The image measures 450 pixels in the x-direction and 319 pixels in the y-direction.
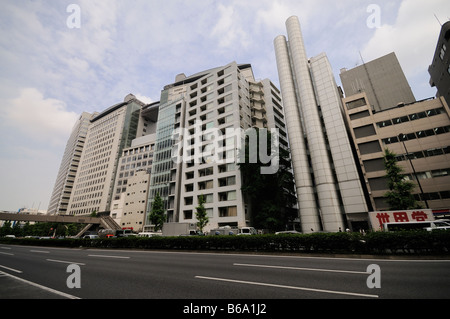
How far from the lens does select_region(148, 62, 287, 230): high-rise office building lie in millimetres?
37312

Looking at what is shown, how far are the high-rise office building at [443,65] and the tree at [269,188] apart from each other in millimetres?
34168

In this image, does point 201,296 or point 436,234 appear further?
point 436,234

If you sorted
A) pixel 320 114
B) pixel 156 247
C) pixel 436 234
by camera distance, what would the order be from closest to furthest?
pixel 436 234 < pixel 156 247 < pixel 320 114

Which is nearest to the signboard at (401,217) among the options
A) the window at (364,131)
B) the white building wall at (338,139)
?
the white building wall at (338,139)

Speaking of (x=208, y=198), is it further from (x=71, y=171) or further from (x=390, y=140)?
(x=71, y=171)

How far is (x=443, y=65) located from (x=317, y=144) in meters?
29.7

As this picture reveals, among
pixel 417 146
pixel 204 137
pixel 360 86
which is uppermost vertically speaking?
pixel 360 86

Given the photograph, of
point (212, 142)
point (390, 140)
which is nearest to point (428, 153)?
point (390, 140)

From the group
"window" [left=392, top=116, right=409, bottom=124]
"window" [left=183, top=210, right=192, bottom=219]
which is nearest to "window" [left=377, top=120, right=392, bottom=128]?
"window" [left=392, top=116, right=409, bottom=124]

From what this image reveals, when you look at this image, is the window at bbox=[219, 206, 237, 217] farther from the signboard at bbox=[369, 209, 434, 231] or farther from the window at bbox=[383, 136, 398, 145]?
the window at bbox=[383, 136, 398, 145]
